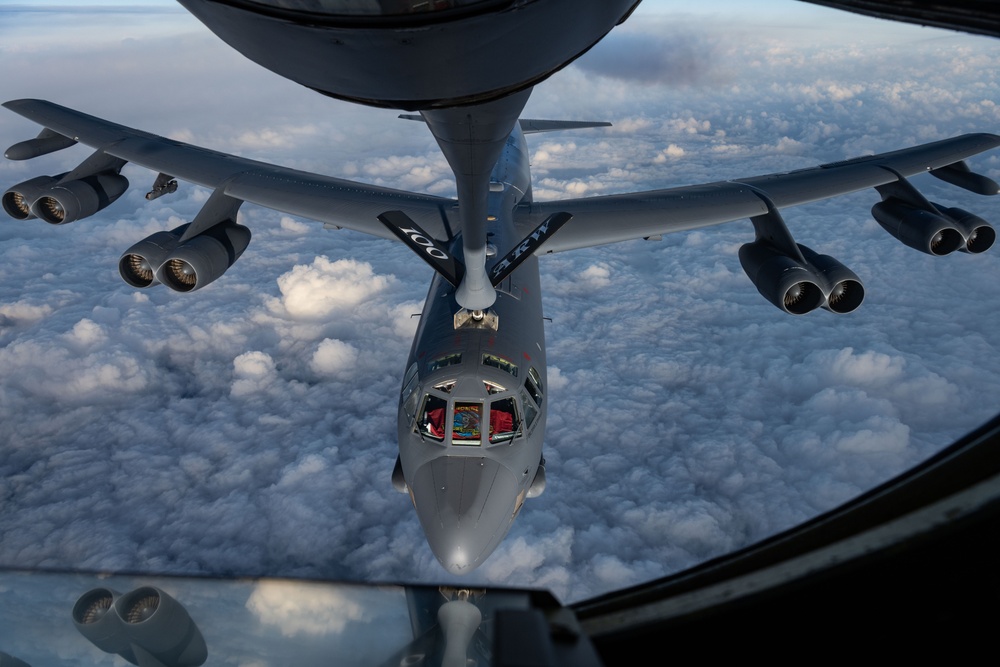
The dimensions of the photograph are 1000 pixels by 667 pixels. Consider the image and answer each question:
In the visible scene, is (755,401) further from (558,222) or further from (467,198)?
(467,198)

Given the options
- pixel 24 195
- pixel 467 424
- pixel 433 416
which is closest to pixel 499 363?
pixel 467 424

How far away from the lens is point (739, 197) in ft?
53.9

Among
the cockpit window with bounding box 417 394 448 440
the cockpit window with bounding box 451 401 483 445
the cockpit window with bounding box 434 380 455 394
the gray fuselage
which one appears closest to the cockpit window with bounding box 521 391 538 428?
the gray fuselage

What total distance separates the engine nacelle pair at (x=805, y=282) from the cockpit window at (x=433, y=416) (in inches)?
411

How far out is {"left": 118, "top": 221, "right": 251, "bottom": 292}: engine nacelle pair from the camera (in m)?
14.5

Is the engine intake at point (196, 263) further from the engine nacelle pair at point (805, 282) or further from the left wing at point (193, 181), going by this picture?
the engine nacelle pair at point (805, 282)

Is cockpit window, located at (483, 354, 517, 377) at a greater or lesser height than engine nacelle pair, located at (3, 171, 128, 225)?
lesser

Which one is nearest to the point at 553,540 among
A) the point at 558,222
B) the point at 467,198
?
the point at 558,222

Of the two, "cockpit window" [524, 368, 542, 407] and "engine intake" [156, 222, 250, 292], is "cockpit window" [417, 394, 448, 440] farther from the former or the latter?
"engine intake" [156, 222, 250, 292]

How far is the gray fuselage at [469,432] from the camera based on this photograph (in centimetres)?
977

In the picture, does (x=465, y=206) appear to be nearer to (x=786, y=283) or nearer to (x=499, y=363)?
(x=499, y=363)

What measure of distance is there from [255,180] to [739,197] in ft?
54.4

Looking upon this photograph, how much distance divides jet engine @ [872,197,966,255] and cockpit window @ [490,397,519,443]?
50.3 feet

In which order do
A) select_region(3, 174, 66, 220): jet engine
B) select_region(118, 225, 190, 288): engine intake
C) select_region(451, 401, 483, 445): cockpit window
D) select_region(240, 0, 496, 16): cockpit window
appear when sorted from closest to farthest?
1. select_region(240, 0, 496, 16): cockpit window
2. select_region(451, 401, 483, 445): cockpit window
3. select_region(118, 225, 190, 288): engine intake
4. select_region(3, 174, 66, 220): jet engine
